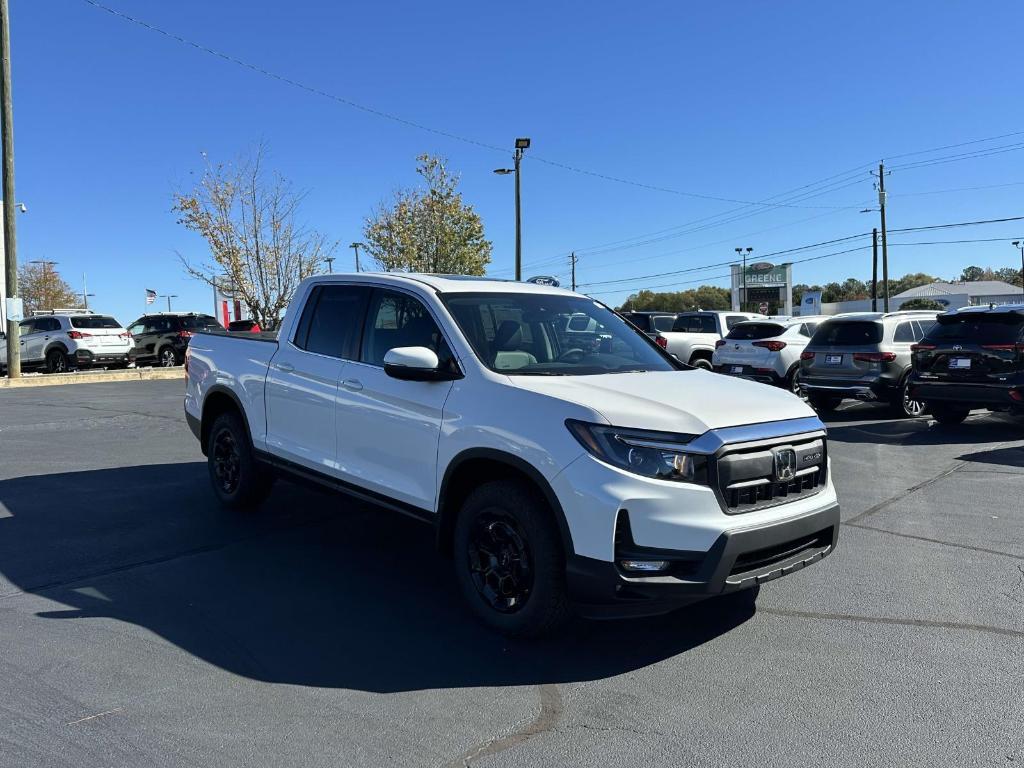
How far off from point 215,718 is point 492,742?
3.67 feet

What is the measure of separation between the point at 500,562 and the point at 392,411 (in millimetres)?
1117

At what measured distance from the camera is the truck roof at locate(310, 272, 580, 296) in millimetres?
4919

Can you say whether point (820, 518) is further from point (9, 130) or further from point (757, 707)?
Answer: point (9, 130)

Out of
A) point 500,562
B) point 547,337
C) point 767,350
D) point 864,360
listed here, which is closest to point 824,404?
point 767,350

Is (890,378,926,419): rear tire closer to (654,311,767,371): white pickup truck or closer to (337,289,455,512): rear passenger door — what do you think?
(654,311,767,371): white pickup truck

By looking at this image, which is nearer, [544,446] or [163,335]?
[544,446]

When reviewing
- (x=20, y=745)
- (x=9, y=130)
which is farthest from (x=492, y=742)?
(x=9, y=130)

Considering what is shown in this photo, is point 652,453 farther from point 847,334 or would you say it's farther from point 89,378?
point 89,378

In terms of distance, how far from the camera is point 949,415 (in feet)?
37.2

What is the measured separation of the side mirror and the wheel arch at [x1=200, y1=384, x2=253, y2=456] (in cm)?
230

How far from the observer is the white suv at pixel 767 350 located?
47.0ft

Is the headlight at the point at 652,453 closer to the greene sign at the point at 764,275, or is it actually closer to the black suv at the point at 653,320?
the black suv at the point at 653,320

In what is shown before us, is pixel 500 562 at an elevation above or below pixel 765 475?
below

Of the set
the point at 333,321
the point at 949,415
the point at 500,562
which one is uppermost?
the point at 333,321
